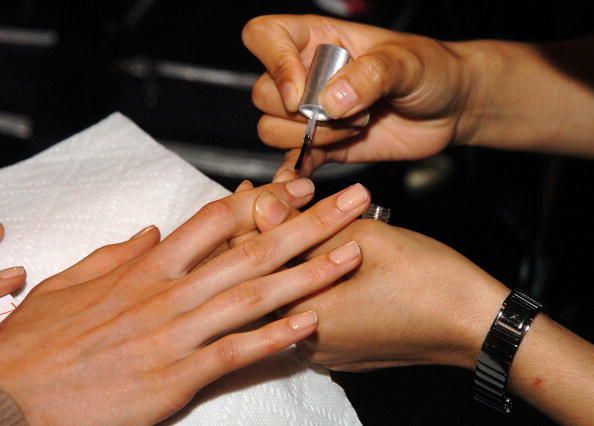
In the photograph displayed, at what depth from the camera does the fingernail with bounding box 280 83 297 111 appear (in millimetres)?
917

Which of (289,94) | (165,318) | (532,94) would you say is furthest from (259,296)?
(532,94)

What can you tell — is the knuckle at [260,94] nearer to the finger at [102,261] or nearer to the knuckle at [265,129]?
the knuckle at [265,129]

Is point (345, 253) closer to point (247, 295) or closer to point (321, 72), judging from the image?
point (247, 295)

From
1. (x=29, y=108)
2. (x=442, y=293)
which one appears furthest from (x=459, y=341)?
(x=29, y=108)

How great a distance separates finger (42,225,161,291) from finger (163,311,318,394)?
19cm

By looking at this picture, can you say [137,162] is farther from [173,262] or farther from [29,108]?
[29,108]

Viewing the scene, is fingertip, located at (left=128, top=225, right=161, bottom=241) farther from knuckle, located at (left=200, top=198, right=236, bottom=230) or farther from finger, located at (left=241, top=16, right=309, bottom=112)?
finger, located at (left=241, top=16, right=309, bottom=112)

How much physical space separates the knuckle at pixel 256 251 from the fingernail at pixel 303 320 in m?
0.09

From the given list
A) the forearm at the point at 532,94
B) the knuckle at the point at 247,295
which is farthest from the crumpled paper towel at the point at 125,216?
the forearm at the point at 532,94

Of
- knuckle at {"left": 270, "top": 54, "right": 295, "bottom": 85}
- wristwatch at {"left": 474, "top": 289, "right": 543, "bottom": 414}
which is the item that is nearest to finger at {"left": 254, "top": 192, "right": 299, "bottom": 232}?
knuckle at {"left": 270, "top": 54, "right": 295, "bottom": 85}

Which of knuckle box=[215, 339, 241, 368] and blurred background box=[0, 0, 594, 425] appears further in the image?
blurred background box=[0, 0, 594, 425]

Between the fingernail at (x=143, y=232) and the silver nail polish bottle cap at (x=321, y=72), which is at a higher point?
the silver nail polish bottle cap at (x=321, y=72)

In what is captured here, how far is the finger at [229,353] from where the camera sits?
719 millimetres

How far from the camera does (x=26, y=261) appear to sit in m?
0.88
